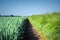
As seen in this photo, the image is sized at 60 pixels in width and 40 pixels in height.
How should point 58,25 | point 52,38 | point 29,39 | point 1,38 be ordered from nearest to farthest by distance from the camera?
point 1,38 < point 52,38 < point 58,25 < point 29,39

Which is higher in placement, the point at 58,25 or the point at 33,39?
the point at 58,25

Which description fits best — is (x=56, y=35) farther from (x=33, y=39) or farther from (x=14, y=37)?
(x=33, y=39)

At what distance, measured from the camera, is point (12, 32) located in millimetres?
7781

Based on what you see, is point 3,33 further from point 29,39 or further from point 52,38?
point 29,39

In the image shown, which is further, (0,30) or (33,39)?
(33,39)

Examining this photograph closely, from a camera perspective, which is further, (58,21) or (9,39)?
(58,21)

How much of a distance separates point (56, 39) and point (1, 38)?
93.7 inches

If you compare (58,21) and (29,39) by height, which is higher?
(58,21)

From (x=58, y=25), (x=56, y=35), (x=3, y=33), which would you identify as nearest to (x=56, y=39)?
(x=56, y=35)

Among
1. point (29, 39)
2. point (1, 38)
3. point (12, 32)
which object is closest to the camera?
→ point (1, 38)

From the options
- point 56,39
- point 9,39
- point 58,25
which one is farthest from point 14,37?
point 58,25

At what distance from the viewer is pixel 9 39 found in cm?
751

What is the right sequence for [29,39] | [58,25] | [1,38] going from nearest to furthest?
[1,38] → [58,25] → [29,39]

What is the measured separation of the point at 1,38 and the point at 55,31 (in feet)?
8.91
